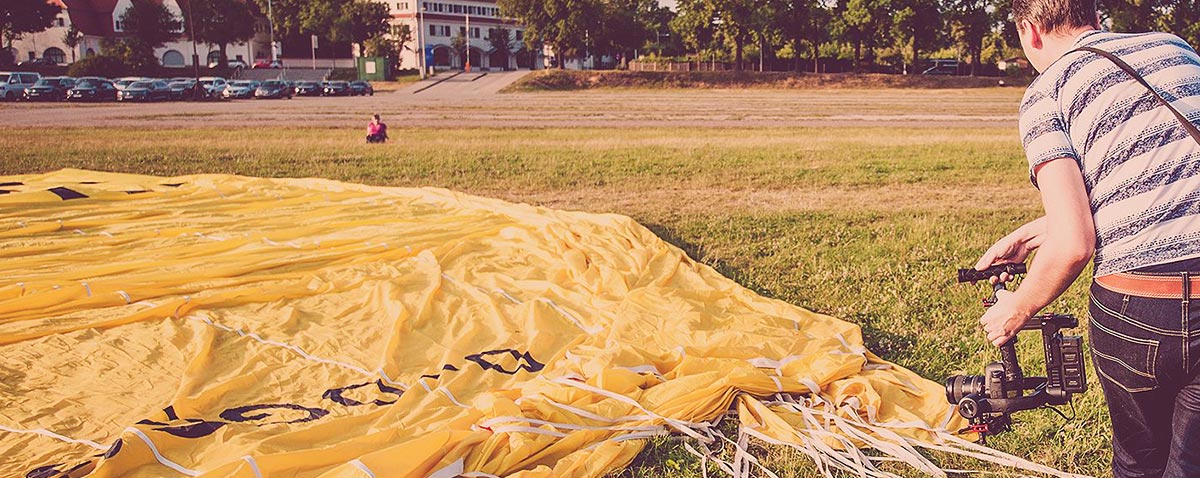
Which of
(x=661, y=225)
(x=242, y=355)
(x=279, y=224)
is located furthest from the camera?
(x=661, y=225)

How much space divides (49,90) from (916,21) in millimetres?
43427

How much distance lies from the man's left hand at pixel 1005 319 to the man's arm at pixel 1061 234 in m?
0.04

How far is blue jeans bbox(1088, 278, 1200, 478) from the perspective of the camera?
6.43ft

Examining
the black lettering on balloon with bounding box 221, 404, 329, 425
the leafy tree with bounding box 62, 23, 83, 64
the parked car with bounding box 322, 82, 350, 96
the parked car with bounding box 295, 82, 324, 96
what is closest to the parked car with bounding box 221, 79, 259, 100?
the parked car with bounding box 295, 82, 324, 96

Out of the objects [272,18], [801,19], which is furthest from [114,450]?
[272,18]

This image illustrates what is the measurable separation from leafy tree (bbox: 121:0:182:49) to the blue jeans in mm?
64121

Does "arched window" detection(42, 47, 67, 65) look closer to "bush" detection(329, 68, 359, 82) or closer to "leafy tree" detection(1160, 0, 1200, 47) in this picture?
"bush" detection(329, 68, 359, 82)

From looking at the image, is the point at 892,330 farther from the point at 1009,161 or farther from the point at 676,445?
the point at 1009,161

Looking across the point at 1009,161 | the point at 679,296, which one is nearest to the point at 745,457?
the point at 679,296

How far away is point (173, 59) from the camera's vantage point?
221ft

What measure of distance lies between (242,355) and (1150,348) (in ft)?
12.4

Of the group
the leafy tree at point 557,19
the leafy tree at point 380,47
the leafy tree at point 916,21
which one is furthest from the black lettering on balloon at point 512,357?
the leafy tree at point 380,47

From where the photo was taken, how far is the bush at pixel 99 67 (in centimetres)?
4825

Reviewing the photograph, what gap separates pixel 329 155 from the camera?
13109 mm
